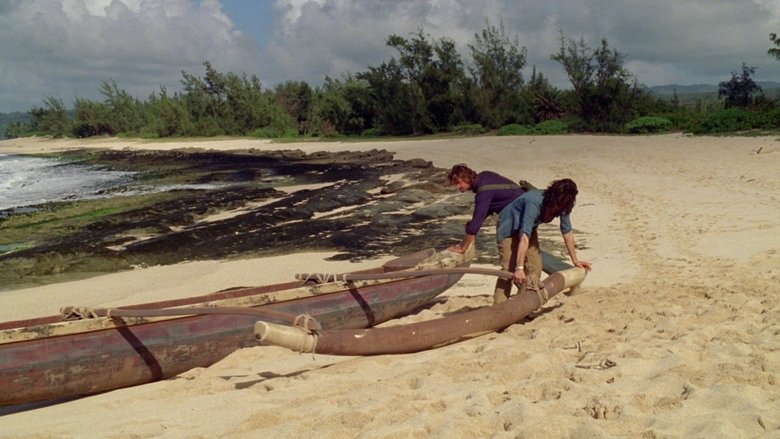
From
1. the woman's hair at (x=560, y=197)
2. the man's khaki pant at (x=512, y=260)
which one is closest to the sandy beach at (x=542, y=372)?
the man's khaki pant at (x=512, y=260)

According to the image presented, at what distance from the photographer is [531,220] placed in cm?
565

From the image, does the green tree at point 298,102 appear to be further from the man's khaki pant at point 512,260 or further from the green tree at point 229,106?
the man's khaki pant at point 512,260

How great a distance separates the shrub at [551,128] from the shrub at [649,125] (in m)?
3.24

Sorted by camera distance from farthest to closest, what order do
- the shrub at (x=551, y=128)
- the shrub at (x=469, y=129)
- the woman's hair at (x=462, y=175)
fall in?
the shrub at (x=469, y=129), the shrub at (x=551, y=128), the woman's hair at (x=462, y=175)

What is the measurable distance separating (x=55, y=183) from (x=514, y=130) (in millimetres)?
21803

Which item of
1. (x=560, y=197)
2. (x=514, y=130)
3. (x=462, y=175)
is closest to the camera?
(x=560, y=197)

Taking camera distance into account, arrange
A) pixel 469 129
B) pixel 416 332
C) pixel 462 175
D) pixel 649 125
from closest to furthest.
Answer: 1. pixel 416 332
2. pixel 462 175
3. pixel 649 125
4. pixel 469 129

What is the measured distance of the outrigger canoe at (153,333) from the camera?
4.44 meters

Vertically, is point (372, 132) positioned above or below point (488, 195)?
above

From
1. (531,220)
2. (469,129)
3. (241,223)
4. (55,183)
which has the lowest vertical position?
(241,223)

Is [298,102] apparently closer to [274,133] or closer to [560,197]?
[274,133]

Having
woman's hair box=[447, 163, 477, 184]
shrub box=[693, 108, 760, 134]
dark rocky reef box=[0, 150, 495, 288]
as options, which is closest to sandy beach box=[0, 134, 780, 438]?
woman's hair box=[447, 163, 477, 184]

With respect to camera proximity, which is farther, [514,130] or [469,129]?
[469,129]

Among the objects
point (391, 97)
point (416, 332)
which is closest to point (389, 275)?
point (416, 332)
